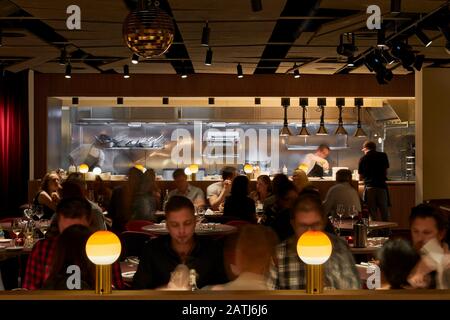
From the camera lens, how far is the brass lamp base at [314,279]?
2.21 metres

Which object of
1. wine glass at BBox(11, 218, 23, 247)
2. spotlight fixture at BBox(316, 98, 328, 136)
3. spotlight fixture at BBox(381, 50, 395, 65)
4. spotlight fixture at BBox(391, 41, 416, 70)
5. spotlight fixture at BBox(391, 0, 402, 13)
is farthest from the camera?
spotlight fixture at BBox(316, 98, 328, 136)

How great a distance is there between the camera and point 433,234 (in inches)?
187

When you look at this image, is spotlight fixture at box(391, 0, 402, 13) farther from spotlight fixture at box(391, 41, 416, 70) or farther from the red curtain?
the red curtain

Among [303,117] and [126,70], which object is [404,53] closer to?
[126,70]

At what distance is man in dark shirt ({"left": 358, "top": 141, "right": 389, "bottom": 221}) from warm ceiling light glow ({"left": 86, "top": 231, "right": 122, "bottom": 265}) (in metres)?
10.9

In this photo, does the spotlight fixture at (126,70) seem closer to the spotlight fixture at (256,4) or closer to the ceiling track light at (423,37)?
the ceiling track light at (423,37)

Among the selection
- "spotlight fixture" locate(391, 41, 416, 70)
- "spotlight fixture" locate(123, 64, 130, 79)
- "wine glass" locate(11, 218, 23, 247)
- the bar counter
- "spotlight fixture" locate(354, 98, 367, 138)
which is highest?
"spotlight fixture" locate(123, 64, 130, 79)

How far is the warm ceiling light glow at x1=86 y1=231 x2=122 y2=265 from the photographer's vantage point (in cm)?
218

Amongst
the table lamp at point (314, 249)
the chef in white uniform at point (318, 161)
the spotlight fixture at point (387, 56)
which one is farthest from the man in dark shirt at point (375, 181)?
the table lamp at point (314, 249)

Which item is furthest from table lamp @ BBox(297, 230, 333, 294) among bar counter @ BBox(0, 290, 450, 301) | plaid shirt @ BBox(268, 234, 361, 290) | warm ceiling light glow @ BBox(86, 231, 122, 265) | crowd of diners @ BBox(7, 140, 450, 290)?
plaid shirt @ BBox(268, 234, 361, 290)

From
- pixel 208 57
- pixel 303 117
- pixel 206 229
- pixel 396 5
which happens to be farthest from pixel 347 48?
pixel 303 117

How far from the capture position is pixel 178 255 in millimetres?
4707
